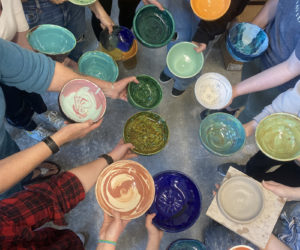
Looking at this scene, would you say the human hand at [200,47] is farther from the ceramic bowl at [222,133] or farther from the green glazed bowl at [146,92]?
the ceramic bowl at [222,133]

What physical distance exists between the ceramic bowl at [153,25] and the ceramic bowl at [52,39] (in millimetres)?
521

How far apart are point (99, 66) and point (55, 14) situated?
1.61 feet


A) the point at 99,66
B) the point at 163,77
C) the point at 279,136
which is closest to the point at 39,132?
the point at 99,66

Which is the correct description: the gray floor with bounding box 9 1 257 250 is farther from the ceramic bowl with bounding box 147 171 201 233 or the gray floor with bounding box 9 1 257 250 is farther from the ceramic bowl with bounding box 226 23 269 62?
the ceramic bowl with bounding box 226 23 269 62

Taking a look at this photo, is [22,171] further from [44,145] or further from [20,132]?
[20,132]

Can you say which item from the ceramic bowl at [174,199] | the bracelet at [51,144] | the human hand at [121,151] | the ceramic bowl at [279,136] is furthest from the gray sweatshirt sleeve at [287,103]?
the bracelet at [51,144]

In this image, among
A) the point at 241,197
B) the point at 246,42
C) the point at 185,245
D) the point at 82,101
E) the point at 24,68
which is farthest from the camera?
the point at 246,42

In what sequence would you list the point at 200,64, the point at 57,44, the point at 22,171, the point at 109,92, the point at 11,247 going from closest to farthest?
the point at 11,247, the point at 22,171, the point at 109,92, the point at 57,44, the point at 200,64

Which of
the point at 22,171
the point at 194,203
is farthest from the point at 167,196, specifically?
the point at 22,171

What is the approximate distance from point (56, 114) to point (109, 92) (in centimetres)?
72

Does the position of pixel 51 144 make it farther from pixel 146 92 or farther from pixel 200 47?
pixel 200 47

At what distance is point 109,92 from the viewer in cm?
167

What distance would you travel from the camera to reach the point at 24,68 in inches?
46.4

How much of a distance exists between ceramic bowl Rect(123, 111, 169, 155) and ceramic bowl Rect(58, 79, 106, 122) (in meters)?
→ 0.40
